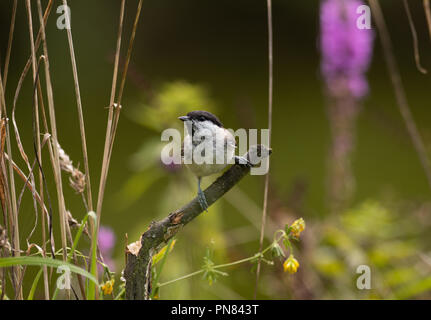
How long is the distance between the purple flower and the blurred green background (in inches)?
6.1

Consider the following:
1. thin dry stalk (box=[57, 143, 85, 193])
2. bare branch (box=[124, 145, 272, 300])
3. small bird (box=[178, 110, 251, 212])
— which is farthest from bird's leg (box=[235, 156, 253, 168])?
thin dry stalk (box=[57, 143, 85, 193])

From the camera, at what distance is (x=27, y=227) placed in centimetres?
102

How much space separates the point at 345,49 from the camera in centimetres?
187

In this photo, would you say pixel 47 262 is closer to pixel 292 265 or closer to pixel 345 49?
pixel 292 265

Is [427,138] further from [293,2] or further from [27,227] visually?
[293,2]

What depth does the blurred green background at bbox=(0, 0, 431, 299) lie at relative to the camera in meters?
1.60

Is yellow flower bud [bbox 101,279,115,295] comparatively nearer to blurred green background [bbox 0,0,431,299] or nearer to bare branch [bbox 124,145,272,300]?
bare branch [bbox 124,145,272,300]

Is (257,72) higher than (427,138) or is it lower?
higher

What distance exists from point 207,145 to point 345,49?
969 millimetres

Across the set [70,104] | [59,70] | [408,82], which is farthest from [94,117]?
[408,82]

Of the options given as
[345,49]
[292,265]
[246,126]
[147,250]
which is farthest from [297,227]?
[345,49]

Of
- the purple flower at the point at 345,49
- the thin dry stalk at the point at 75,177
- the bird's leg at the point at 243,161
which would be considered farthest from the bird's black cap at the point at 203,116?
the purple flower at the point at 345,49
